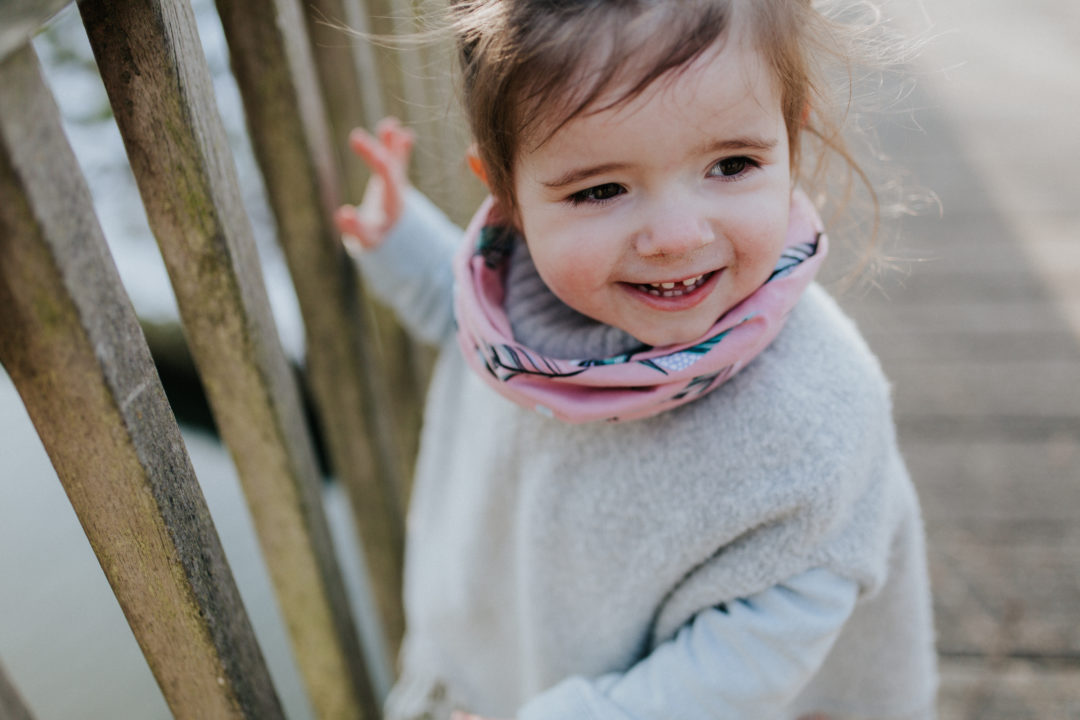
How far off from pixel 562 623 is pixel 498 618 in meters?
0.16

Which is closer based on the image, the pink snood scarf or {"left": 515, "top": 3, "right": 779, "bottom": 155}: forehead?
{"left": 515, "top": 3, "right": 779, "bottom": 155}: forehead

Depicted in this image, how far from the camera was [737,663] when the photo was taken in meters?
0.71

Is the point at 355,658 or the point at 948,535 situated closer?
the point at 355,658

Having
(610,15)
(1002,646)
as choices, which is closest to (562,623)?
(610,15)

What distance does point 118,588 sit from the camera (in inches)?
21.4

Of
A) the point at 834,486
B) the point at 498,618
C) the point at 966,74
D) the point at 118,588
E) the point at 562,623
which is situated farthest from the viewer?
the point at 966,74

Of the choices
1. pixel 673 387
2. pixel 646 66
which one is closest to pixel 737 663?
pixel 673 387

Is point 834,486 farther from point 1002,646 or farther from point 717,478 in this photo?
point 1002,646

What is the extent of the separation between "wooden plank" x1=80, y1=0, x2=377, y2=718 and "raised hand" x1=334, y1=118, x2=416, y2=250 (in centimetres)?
30

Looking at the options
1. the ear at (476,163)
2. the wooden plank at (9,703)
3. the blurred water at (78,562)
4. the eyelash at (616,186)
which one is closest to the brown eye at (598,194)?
the eyelash at (616,186)

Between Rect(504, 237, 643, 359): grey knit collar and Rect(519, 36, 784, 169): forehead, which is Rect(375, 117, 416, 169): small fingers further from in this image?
Rect(519, 36, 784, 169): forehead

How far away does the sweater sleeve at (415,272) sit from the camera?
1.05 metres

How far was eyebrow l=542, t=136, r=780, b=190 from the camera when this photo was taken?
1.95ft

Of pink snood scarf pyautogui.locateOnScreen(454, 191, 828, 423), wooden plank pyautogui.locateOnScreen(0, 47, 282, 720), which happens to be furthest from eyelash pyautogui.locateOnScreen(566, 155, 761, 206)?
wooden plank pyautogui.locateOnScreen(0, 47, 282, 720)
